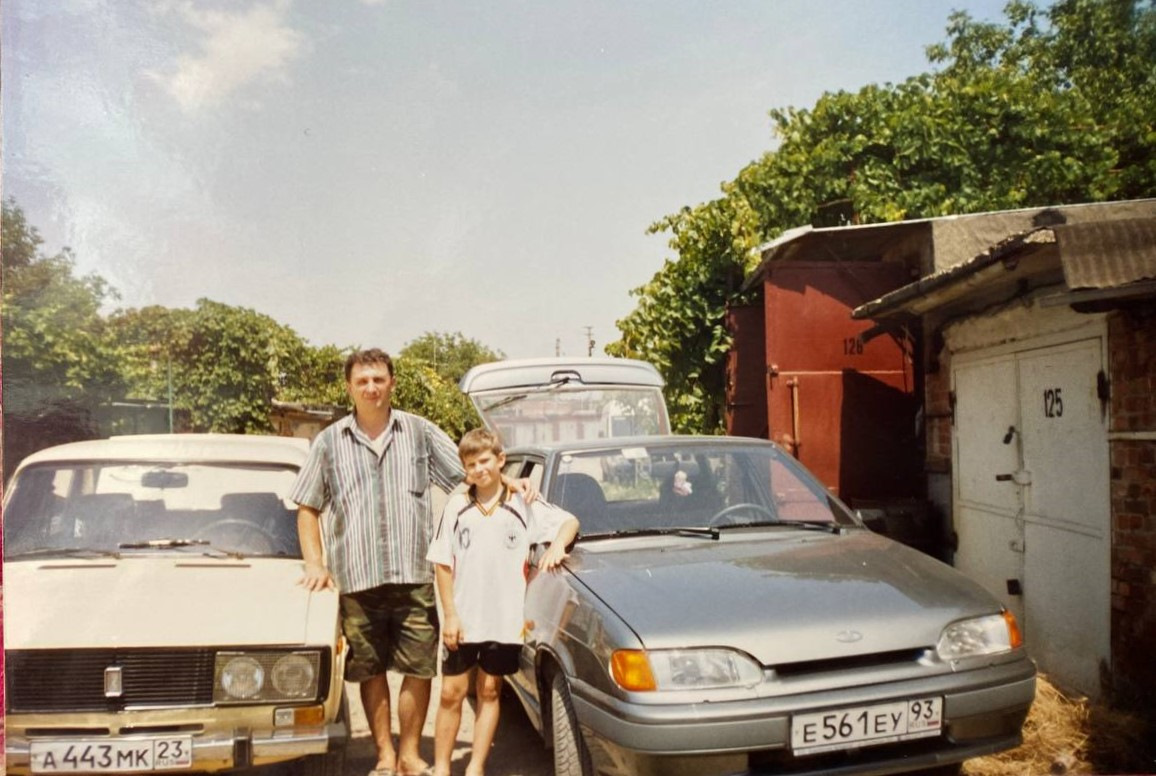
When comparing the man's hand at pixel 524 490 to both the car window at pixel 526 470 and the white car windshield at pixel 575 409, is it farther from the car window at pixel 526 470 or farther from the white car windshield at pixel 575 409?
the white car windshield at pixel 575 409

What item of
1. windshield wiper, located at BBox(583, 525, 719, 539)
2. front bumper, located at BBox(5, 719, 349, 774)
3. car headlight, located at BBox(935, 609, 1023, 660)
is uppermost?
windshield wiper, located at BBox(583, 525, 719, 539)

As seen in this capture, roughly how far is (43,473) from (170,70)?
6.59 ft

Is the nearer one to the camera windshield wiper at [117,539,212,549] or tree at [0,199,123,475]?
tree at [0,199,123,475]

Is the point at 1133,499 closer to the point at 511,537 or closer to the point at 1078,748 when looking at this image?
the point at 1078,748

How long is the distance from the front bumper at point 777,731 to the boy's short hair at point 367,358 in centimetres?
179

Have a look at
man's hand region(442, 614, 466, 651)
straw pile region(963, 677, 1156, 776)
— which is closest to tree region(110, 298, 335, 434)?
man's hand region(442, 614, 466, 651)

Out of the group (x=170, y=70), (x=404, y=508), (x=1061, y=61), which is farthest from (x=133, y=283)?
(x=1061, y=61)

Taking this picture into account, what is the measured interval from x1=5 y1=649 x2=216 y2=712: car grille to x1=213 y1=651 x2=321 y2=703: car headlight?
0.36 ft

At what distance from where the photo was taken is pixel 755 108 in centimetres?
554

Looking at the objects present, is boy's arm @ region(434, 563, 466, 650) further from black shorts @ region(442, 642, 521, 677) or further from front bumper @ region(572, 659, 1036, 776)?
front bumper @ region(572, 659, 1036, 776)

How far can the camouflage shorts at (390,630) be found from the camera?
13.1ft

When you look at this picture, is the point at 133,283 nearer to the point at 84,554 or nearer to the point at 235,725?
the point at 84,554

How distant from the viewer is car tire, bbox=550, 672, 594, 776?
10.9 feet

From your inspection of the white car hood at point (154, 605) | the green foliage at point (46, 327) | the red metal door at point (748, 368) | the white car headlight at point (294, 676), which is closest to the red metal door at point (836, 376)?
the red metal door at point (748, 368)
